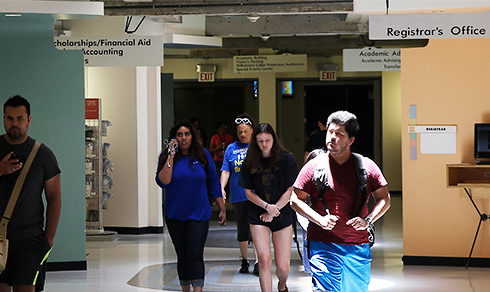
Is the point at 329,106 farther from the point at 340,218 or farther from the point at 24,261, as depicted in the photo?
the point at 24,261

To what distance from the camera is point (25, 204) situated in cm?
Result: 443

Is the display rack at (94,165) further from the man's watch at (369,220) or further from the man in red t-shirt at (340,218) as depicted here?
the man's watch at (369,220)

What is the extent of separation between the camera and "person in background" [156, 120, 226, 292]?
224 inches

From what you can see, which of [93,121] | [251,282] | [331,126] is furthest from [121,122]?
[331,126]

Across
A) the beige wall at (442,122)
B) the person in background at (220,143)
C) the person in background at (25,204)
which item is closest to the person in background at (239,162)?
the beige wall at (442,122)

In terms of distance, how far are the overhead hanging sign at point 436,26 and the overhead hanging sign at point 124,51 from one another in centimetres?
288

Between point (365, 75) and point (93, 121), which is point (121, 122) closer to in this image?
point (93, 121)

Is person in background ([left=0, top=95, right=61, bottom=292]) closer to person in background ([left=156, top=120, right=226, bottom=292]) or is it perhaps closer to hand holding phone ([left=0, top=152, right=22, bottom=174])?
hand holding phone ([left=0, top=152, right=22, bottom=174])

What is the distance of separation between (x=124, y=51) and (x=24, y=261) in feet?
13.9

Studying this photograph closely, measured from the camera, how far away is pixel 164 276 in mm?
7734

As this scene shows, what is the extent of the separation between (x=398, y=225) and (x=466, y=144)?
165 inches

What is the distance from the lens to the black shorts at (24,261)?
14.6 feet

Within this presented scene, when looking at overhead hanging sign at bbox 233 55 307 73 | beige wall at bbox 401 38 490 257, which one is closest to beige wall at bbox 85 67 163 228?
overhead hanging sign at bbox 233 55 307 73

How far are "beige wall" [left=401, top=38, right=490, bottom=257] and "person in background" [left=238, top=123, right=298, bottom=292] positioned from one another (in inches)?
112
